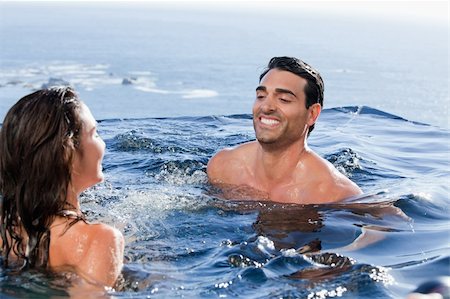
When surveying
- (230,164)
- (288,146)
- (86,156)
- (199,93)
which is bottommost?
(199,93)

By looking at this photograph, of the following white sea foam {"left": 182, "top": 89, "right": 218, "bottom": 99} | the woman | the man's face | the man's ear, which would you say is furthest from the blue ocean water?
the man's ear

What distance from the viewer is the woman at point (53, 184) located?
2.51m

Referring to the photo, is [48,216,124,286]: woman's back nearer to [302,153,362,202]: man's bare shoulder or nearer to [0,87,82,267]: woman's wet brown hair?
[0,87,82,267]: woman's wet brown hair

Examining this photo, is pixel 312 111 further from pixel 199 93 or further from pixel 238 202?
pixel 199 93

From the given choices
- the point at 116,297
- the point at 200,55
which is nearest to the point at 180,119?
the point at 116,297

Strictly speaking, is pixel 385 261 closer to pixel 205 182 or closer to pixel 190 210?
pixel 190 210

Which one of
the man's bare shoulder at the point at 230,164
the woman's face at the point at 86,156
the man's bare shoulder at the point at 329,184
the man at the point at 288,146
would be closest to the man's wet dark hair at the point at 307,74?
the man at the point at 288,146

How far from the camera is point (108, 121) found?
22.2ft

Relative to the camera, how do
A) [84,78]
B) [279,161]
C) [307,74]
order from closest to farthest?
[307,74], [279,161], [84,78]

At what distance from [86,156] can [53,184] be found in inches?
6.1

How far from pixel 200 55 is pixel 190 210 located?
8.71 m

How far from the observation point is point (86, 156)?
263cm

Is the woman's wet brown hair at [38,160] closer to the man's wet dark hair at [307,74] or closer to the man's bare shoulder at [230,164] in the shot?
the man's wet dark hair at [307,74]

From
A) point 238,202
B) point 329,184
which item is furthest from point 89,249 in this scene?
point 329,184
